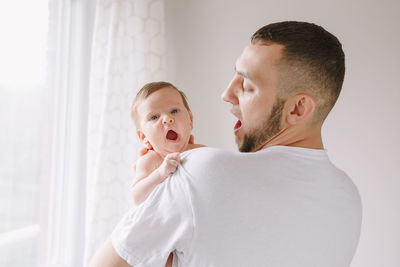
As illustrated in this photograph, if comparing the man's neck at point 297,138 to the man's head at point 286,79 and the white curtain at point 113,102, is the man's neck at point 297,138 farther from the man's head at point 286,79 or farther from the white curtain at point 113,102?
the white curtain at point 113,102

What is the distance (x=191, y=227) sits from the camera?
0.77 meters

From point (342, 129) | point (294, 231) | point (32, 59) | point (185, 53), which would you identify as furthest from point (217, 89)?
point (294, 231)

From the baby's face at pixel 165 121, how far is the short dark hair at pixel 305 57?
49 centimetres

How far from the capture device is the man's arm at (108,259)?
82 centimetres

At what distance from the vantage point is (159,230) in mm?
796

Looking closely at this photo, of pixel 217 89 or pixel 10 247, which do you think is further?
pixel 217 89

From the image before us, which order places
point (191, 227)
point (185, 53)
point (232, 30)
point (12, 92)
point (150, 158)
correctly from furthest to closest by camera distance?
point (185, 53) < point (232, 30) < point (12, 92) < point (150, 158) < point (191, 227)

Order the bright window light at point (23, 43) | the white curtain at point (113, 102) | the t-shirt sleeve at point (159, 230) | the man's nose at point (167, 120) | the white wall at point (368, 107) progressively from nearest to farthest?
the t-shirt sleeve at point (159, 230), the man's nose at point (167, 120), the bright window light at point (23, 43), the white wall at point (368, 107), the white curtain at point (113, 102)

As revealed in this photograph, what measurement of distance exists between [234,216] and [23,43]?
58.8 inches

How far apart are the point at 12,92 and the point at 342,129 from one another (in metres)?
1.75

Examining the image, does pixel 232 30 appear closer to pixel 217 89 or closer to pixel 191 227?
pixel 217 89

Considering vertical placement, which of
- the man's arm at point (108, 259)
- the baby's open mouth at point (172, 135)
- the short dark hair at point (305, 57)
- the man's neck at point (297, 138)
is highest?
the short dark hair at point (305, 57)

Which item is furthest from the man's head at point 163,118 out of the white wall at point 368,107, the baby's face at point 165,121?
the white wall at point 368,107

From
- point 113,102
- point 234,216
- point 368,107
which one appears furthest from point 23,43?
point 368,107
